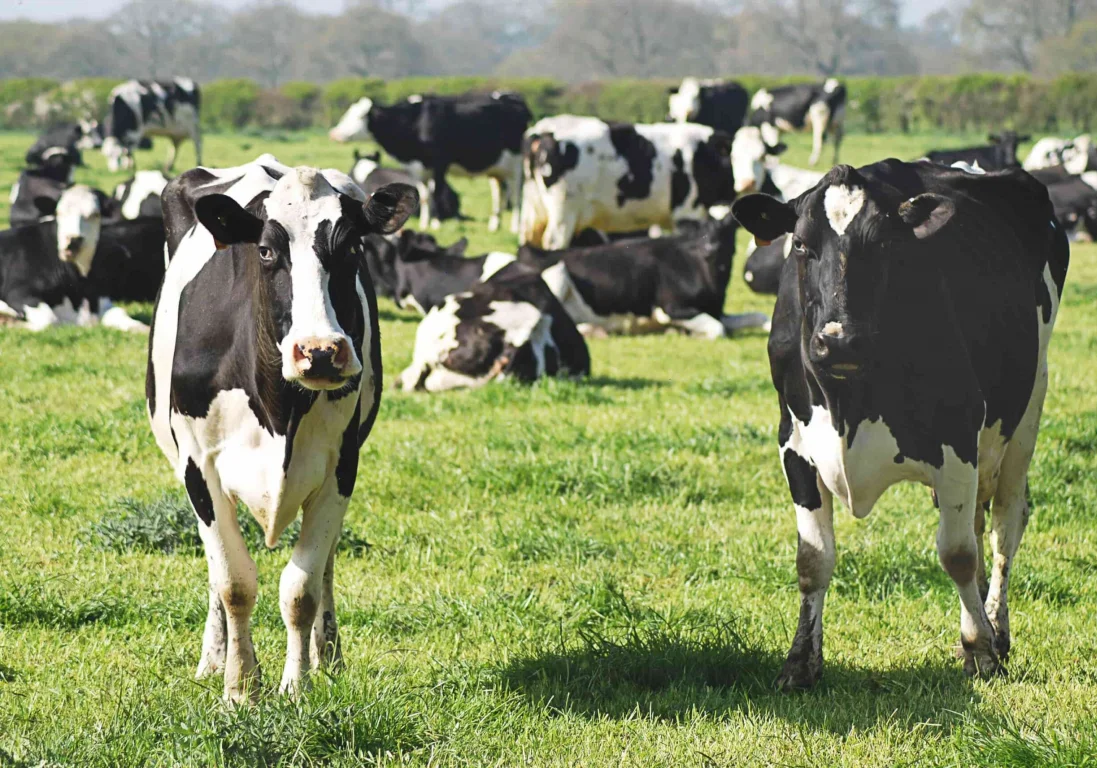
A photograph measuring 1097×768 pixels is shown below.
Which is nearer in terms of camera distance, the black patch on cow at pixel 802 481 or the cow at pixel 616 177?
the black patch on cow at pixel 802 481

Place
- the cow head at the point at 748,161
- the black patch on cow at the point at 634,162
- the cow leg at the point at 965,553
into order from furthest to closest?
the cow head at the point at 748,161
the black patch on cow at the point at 634,162
the cow leg at the point at 965,553

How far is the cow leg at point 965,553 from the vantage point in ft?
15.9

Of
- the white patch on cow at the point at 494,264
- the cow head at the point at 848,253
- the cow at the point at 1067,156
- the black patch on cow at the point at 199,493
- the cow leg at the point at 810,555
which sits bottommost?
the cow at the point at 1067,156

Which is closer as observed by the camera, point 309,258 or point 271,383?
point 309,258

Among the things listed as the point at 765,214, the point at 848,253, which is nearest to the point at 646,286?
the point at 765,214

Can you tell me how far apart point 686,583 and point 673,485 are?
5.40 ft

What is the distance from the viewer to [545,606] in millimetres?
5762

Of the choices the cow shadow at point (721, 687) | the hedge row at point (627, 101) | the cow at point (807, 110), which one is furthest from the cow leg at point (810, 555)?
the hedge row at point (627, 101)

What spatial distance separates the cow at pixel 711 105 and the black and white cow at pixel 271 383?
2737 cm

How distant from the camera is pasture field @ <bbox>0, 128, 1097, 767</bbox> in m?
4.29

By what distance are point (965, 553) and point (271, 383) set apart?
2453mm

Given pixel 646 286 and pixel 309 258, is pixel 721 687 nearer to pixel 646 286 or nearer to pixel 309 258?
pixel 309 258

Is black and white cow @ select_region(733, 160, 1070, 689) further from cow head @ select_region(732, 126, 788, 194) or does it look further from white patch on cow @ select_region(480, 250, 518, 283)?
cow head @ select_region(732, 126, 788, 194)

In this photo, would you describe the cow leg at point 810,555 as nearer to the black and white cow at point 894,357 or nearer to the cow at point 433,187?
the black and white cow at point 894,357
